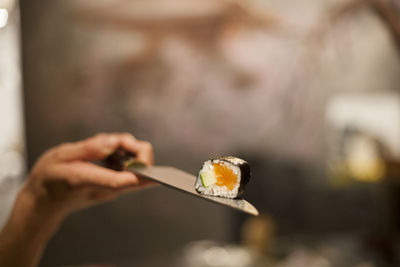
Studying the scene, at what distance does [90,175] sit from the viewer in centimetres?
59

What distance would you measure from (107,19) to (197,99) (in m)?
0.66

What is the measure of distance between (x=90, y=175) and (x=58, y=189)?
0.06 metres

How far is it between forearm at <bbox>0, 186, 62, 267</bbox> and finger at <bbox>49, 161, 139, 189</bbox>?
2.6 inches

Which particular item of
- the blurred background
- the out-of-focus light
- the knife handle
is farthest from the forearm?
the out-of-focus light

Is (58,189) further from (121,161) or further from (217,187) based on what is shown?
(217,187)

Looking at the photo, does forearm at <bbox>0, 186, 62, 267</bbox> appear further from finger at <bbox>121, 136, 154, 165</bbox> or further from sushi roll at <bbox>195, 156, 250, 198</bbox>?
sushi roll at <bbox>195, 156, 250, 198</bbox>

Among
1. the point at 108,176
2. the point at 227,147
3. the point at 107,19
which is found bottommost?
the point at 108,176

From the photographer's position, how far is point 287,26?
2381mm

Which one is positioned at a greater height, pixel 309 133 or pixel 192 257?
pixel 309 133

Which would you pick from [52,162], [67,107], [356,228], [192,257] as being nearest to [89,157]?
[52,162]

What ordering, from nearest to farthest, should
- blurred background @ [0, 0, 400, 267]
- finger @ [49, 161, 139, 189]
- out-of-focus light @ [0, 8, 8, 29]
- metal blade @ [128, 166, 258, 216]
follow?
metal blade @ [128, 166, 258, 216]
finger @ [49, 161, 139, 189]
out-of-focus light @ [0, 8, 8, 29]
blurred background @ [0, 0, 400, 267]

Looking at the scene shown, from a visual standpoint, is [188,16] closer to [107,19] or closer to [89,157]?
[107,19]

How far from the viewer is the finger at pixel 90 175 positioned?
0.57 metres

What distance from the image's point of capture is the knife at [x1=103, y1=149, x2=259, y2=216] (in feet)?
1.42
